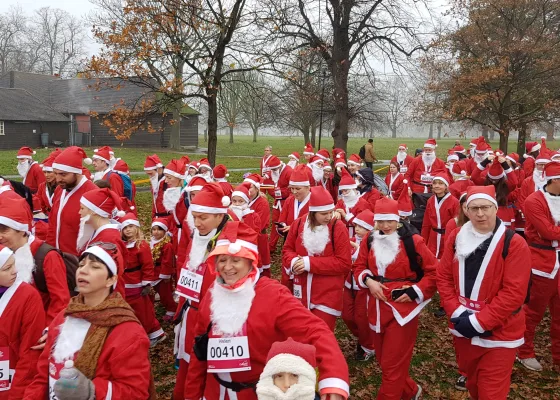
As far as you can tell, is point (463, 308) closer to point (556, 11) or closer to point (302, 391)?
point (302, 391)

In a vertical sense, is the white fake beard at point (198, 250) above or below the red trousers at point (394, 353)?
above

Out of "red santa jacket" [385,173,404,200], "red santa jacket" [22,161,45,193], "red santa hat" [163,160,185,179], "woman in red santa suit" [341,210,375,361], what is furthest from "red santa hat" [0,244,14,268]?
"red santa jacket" [385,173,404,200]

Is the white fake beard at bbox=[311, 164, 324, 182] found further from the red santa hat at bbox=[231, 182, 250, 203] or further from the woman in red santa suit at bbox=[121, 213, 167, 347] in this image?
the woman in red santa suit at bbox=[121, 213, 167, 347]

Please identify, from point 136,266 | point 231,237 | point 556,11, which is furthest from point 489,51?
point 231,237

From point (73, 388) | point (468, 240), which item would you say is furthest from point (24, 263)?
point (468, 240)

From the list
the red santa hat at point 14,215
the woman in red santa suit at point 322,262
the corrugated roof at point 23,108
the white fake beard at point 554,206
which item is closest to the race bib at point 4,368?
the red santa hat at point 14,215

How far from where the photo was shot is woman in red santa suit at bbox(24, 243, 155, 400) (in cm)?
275

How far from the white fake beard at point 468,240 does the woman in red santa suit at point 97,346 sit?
2.76 m

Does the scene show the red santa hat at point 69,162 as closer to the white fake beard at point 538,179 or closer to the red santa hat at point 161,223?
the red santa hat at point 161,223

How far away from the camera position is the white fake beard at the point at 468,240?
4168 millimetres

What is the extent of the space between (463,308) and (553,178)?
2.56m

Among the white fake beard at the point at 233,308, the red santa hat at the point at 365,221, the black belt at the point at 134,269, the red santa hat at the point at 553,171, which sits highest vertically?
the red santa hat at the point at 553,171

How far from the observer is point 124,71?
43.6ft

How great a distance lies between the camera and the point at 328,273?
5234mm
